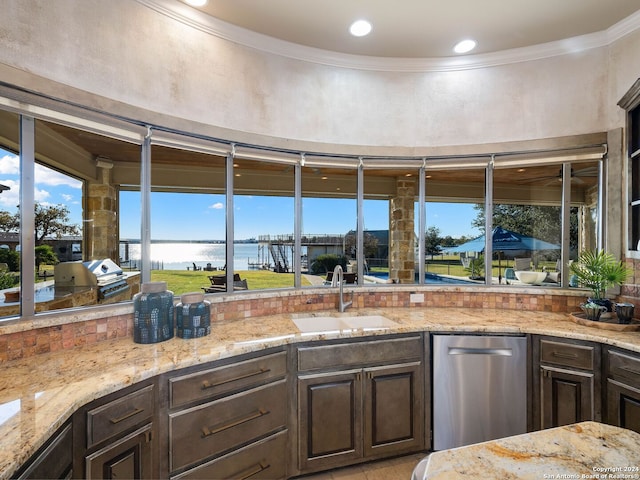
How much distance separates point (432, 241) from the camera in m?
Answer: 3.34

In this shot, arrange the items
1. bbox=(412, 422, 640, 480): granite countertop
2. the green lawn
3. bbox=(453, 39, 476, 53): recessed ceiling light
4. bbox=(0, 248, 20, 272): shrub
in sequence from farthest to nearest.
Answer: bbox=(453, 39, 476, 53): recessed ceiling light, the green lawn, bbox=(0, 248, 20, 272): shrub, bbox=(412, 422, 640, 480): granite countertop

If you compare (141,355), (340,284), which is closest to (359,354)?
(340,284)

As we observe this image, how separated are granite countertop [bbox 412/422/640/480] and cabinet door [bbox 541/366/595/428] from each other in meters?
1.55

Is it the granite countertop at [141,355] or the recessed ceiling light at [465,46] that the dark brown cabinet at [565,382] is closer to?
the granite countertop at [141,355]

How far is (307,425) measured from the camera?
7.33 ft

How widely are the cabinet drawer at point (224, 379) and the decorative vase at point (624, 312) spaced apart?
7.70 feet

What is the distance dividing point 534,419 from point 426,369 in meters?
0.79

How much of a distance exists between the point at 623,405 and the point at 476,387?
2.66 feet

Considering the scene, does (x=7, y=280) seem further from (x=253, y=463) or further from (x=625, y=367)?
(x=625, y=367)

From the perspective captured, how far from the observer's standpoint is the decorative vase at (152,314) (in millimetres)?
2033

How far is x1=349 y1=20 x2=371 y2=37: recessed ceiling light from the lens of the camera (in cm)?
265

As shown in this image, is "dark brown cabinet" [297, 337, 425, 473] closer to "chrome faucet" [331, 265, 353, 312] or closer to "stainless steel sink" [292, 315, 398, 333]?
"stainless steel sink" [292, 315, 398, 333]

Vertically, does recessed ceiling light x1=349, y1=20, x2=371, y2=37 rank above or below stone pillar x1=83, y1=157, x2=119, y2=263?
above

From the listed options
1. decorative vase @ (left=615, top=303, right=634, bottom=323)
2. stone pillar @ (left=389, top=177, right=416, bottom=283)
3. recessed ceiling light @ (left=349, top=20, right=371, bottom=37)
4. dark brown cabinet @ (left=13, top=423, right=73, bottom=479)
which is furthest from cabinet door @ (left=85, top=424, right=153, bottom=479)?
decorative vase @ (left=615, top=303, right=634, bottom=323)
